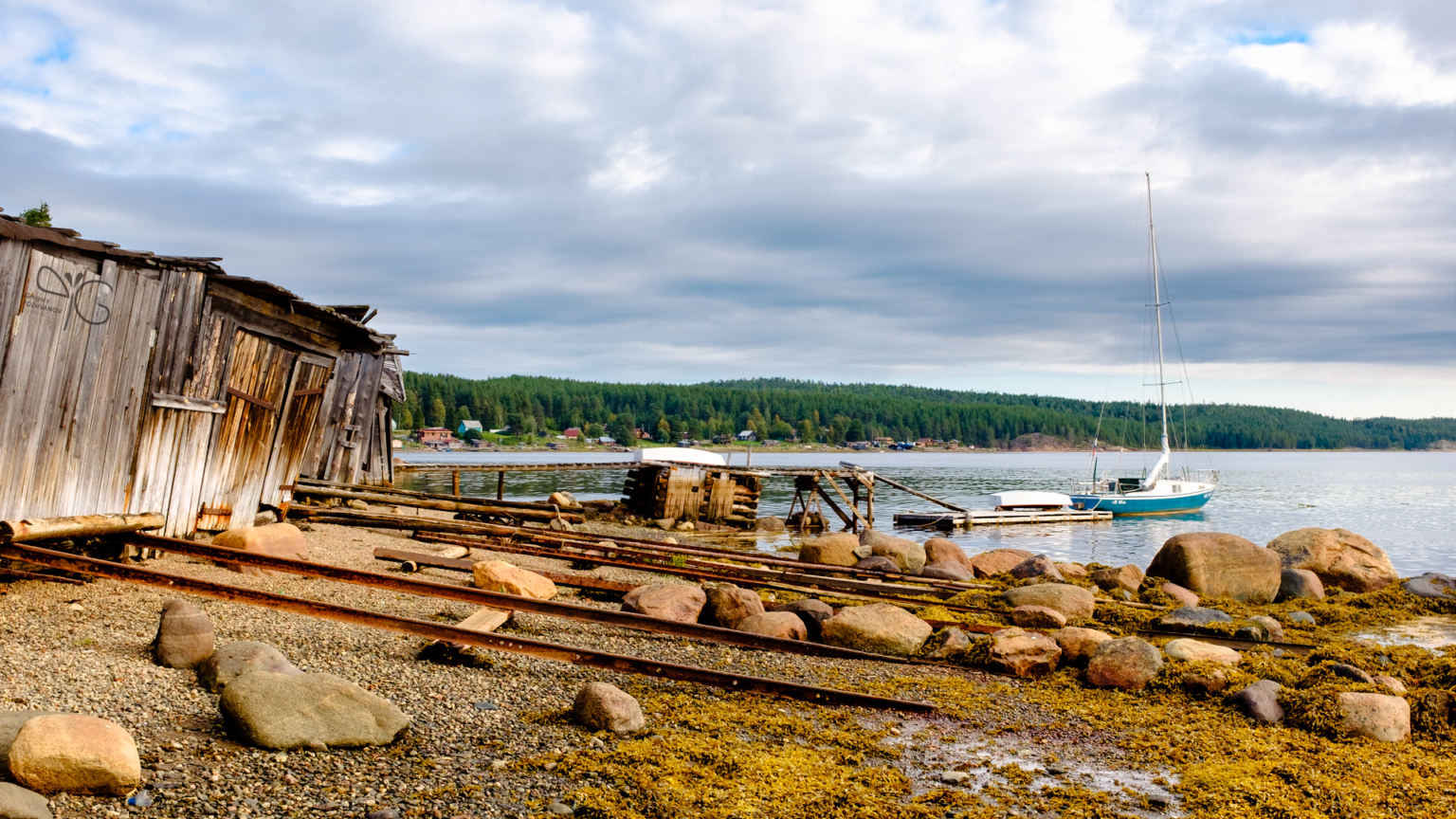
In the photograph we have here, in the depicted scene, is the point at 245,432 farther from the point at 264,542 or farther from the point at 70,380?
the point at 70,380

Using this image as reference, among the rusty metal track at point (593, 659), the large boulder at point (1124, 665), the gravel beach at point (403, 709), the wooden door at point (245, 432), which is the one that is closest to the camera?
the gravel beach at point (403, 709)

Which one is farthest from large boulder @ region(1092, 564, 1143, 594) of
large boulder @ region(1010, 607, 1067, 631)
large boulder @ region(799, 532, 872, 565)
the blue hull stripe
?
the blue hull stripe

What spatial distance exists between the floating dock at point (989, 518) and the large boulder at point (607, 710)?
32044 millimetres

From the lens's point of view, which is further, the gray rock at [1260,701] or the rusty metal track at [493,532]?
the rusty metal track at [493,532]

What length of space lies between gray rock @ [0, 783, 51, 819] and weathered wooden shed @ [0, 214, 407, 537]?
20.1 ft

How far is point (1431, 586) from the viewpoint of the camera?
17.6m

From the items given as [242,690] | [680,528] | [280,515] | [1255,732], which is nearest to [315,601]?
[242,690]

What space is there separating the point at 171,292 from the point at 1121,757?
10.9m

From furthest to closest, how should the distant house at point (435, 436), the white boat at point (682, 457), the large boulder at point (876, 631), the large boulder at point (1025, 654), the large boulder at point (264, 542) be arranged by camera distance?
the distant house at point (435, 436) < the white boat at point (682, 457) < the large boulder at point (264, 542) < the large boulder at point (876, 631) < the large boulder at point (1025, 654)

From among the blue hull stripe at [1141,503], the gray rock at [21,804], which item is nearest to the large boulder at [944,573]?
the gray rock at [21,804]

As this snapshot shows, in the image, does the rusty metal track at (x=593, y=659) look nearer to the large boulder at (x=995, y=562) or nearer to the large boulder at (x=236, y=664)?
the large boulder at (x=236, y=664)

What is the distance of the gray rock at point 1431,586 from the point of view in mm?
16859

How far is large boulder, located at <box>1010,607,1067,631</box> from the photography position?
456 inches

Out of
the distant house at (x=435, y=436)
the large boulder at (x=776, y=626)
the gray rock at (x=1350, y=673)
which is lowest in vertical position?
the distant house at (x=435, y=436)
